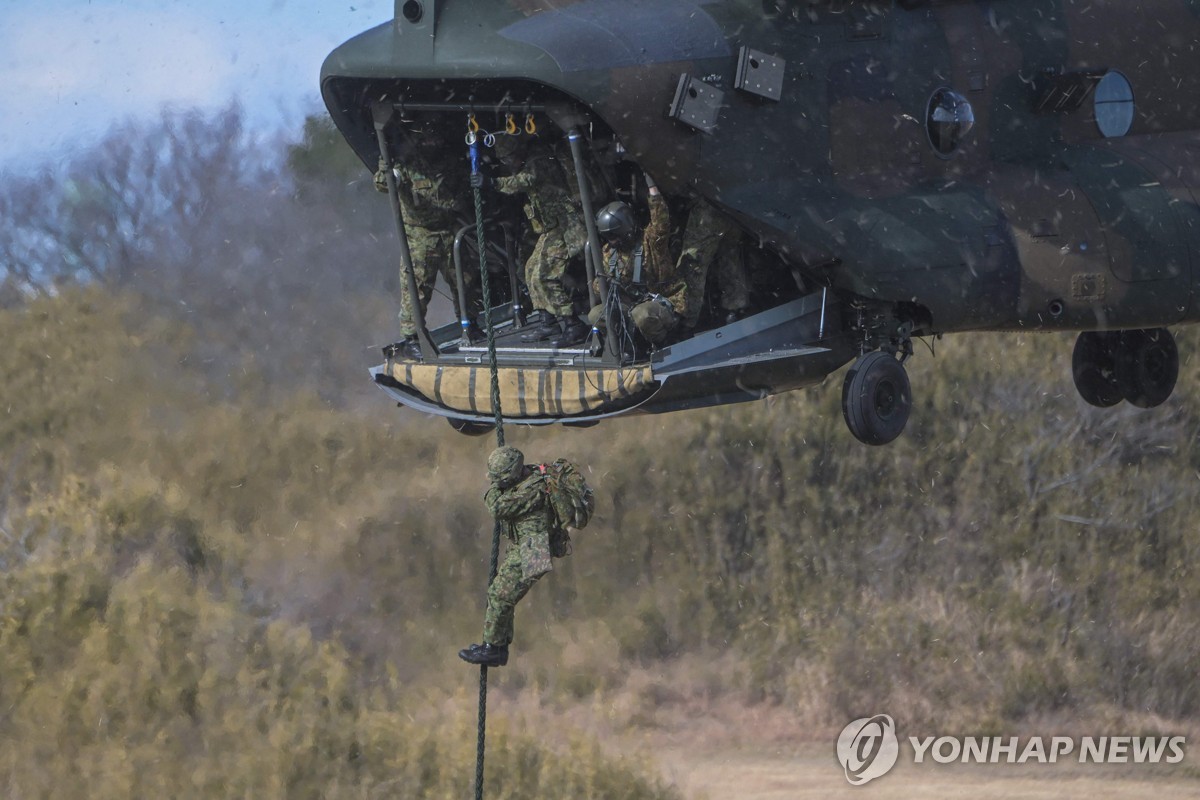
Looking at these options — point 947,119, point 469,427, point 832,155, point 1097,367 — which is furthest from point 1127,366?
point 469,427

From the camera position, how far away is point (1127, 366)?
14.1 m

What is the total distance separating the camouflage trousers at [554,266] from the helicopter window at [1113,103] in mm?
3731

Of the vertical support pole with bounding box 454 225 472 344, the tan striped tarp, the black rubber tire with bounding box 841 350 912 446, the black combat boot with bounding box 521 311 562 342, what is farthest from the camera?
the vertical support pole with bounding box 454 225 472 344

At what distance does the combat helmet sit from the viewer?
11336 millimetres

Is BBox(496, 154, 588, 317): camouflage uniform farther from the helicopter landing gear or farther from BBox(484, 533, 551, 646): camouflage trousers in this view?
the helicopter landing gear

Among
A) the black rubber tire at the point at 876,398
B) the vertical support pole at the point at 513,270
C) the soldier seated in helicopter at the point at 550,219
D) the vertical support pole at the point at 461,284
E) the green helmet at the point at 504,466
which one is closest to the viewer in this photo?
the green helmet at the point at 504,466

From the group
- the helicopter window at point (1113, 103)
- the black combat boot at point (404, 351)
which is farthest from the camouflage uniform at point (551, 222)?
the helicopter window at point (1113, 103)

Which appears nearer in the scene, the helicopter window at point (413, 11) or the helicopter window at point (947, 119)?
the helicopter window at point (413, 11)

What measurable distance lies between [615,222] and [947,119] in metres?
2.41

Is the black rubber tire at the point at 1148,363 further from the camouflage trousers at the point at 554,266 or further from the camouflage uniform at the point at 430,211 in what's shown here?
the camouflage uniform at the point at 430,211

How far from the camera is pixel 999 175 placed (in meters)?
12.4

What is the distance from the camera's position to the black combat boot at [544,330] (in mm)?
12359

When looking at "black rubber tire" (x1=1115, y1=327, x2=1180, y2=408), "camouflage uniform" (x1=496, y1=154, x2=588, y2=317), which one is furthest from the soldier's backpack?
"black rubber tire" (x1=1115, y1=327, x2=1180, y2=408)

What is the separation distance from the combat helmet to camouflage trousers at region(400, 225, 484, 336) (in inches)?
58.5
